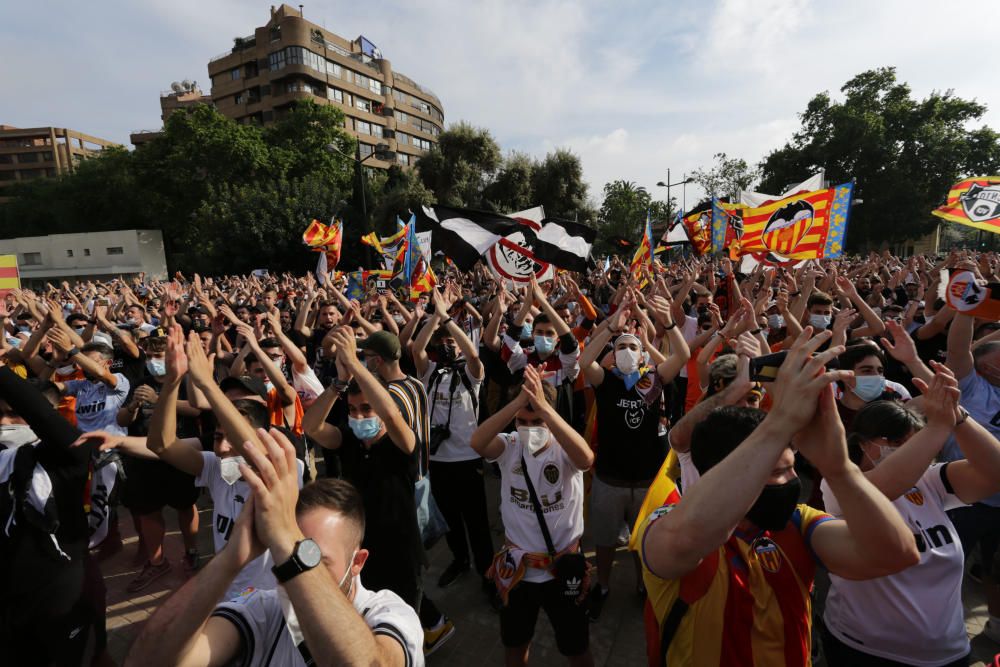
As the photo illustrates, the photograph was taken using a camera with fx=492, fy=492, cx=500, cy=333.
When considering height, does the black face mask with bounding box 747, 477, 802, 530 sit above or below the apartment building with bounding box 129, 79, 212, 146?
below

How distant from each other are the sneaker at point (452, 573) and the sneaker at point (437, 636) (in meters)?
0.66

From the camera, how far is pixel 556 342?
5391 millimetres

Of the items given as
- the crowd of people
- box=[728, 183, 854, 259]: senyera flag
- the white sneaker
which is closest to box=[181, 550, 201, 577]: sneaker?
the crowd of people

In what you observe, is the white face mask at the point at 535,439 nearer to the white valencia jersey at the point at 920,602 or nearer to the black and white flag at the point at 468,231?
the white valencia jersey at the point at 920,602

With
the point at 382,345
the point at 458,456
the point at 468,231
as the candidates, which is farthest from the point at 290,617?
the point at 468,231

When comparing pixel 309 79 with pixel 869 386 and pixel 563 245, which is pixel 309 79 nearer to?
pixel 563 245

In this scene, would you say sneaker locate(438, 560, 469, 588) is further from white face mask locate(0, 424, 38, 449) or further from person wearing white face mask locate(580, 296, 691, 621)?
white face mask locate(0, 424, 38, 449)

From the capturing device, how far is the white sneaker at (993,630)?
3.30 m

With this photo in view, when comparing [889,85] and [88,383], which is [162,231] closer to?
[88,383]

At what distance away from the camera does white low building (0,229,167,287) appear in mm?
40406

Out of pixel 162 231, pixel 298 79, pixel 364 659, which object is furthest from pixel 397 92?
pixel 364 659

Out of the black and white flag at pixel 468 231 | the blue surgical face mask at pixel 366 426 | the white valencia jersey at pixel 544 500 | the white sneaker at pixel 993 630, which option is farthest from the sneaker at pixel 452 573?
the black and white flag at pixel 468 231

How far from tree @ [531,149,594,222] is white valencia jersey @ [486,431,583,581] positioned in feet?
97.2

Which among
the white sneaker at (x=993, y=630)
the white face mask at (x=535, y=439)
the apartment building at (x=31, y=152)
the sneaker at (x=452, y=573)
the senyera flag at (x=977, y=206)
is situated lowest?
the sneaker at (x=452, y=573)
